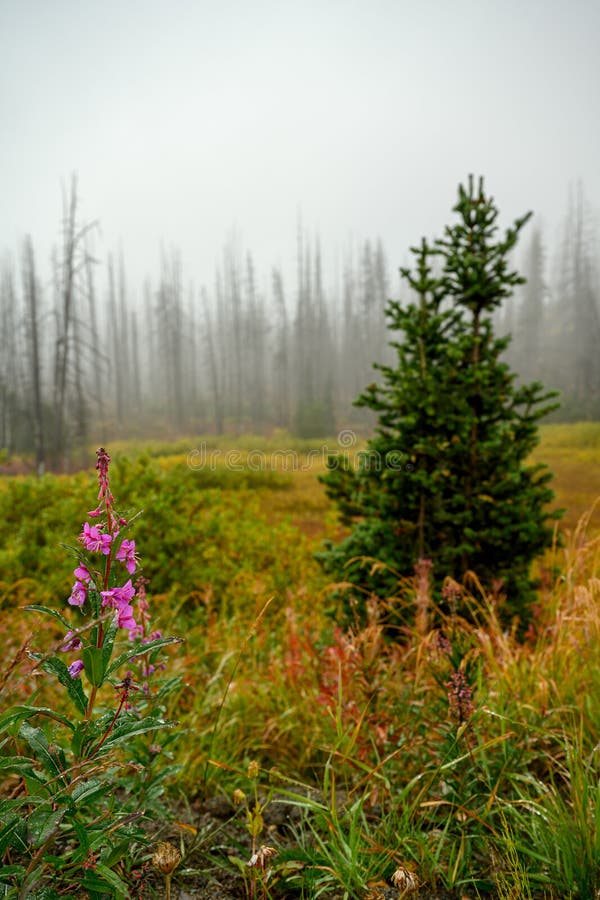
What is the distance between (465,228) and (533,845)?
3043 millimetres

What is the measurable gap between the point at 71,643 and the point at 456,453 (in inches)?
99.8

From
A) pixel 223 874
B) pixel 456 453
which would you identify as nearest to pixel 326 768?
pixel 223 874

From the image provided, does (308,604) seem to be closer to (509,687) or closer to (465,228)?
(509,687)

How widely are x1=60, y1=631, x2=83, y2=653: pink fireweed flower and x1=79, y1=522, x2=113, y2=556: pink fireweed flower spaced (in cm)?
16

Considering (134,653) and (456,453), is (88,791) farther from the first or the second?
(456,453)

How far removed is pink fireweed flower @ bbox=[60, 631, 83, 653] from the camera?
853 mm

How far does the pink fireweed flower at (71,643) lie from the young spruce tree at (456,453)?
7.04 feet

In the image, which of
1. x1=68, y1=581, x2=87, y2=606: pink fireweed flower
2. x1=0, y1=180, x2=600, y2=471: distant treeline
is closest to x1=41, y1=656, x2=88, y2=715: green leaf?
x1=68, y1=581, x2=87, y2=606: pink fireweed flower

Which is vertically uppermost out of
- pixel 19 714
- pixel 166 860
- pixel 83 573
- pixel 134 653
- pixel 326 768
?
pixel 83 573

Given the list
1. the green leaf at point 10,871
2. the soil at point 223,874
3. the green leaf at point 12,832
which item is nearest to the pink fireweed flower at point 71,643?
the green leaf at point 12,832

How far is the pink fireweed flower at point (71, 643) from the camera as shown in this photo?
853 mm

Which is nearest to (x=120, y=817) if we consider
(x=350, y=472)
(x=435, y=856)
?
(x=435, y=856)

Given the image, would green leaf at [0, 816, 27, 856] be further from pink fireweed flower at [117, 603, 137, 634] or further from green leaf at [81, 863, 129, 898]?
pink fireweed flower at [117, 603, 137, 634]

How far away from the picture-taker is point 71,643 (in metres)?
0.91
